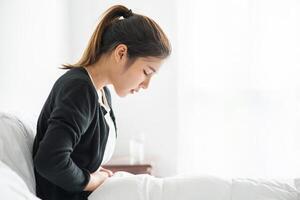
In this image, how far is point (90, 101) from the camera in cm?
135

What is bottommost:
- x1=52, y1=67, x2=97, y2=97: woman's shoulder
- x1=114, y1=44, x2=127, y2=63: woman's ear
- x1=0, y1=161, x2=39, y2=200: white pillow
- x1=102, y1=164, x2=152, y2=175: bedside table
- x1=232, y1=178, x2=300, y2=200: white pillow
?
x1=102, y1=164, x2=152, y2=175: bedside table

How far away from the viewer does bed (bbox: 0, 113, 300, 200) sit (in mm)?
1359

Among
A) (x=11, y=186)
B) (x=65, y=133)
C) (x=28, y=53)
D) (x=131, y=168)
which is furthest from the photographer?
(x=131, y=168)

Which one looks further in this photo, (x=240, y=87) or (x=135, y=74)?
(x=240, y=87)

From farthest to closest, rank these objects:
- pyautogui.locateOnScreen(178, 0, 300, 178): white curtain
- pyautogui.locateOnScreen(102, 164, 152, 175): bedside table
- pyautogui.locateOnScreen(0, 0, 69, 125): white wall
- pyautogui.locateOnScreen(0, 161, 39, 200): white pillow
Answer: pyautogui.locateOnScreen(178, 0, 300, 178): white curtain, pyautogui.locateOnScreen(102, 164, 152, 175): bedside table, pyautogui.locateOnScreen(0, 0, 69, 125): white wall, pyautogui.locateOnScreen(0, 161, 39, 200): white pillow

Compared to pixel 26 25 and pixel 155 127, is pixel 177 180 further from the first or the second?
pixel 155 127

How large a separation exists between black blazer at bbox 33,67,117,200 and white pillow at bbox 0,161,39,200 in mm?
86

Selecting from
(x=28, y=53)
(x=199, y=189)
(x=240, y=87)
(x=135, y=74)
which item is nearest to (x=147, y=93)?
(x=240, y=87)

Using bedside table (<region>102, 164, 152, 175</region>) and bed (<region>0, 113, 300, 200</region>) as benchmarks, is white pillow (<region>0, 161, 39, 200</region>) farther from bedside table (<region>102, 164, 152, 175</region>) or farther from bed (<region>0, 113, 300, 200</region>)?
bedside table (<region>102, 164, 152, 175</region>)

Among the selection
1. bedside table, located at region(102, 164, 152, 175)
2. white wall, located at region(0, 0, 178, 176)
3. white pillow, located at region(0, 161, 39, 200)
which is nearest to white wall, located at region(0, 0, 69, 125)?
white wall, located at region(0, 0, 178, 176)

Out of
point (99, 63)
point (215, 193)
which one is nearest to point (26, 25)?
point (99, 63)

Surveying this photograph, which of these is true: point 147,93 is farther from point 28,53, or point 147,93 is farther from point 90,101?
point 90,101

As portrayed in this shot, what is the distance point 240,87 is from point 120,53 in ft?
6.46

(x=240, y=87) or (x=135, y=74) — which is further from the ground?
(x=135, y=74)
